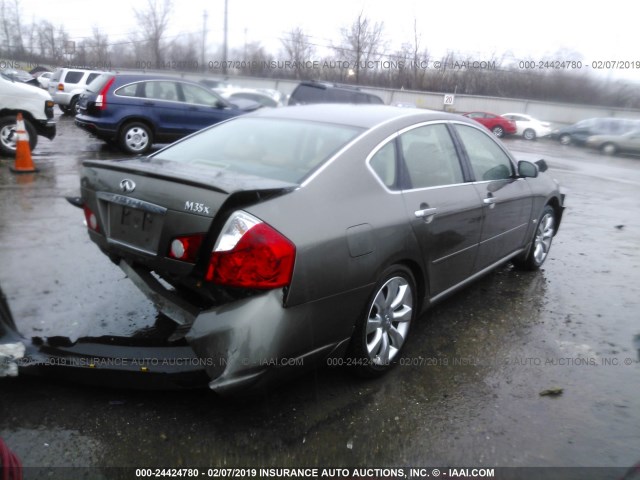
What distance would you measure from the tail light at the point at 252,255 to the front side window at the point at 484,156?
218cm

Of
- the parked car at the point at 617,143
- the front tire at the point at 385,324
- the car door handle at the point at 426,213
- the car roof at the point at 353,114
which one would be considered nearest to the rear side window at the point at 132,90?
the car roof at the point at 353,114

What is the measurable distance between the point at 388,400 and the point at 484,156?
7.41 feet

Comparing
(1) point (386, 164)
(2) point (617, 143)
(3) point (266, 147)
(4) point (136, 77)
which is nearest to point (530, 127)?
(2) point (617, 143)

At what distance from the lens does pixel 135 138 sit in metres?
11.0

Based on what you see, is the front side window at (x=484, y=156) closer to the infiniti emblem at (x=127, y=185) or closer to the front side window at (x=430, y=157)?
the front side window at (x=430, y=157)

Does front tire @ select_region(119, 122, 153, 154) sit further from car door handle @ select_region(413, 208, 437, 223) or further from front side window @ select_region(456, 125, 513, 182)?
car door handle @ select_region(413, 208, 437, 223)

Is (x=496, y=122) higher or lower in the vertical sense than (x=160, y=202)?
higher

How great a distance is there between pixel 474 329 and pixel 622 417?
3.86 ft

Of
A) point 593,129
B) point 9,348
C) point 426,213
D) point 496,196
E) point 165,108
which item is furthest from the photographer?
point 593,129

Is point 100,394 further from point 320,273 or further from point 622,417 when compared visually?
point 622,417

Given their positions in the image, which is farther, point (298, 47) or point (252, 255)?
point (298, 47)

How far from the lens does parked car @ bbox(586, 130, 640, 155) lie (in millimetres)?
22562

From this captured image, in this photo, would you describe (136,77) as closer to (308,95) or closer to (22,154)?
(22,154)

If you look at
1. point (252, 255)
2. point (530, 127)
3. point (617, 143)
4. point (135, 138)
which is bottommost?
point (617, 143)
